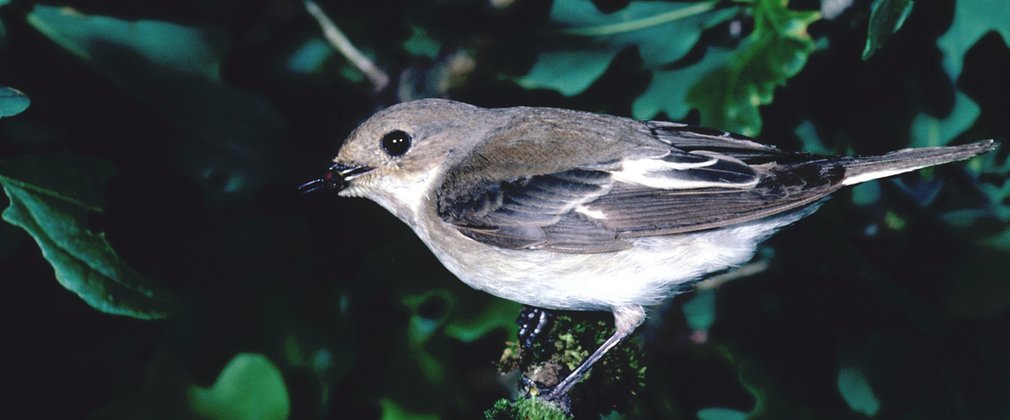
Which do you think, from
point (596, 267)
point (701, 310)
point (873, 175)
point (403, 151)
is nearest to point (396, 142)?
point (403, 151)

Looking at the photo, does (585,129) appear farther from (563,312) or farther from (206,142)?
(206,142)

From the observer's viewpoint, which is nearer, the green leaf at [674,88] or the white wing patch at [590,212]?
the white wing patch at [590,212]

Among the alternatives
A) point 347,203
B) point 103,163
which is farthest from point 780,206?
point 103,163

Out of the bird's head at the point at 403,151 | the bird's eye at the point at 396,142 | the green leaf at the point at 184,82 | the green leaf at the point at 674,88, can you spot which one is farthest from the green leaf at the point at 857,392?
the green leaf at the point at 184,82

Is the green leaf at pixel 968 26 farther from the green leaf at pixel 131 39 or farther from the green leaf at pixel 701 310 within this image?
the green leaf at pixel 131 39

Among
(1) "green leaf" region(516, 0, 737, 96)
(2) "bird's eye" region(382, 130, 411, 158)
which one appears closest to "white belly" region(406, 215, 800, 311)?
(2) "bird's eye" region(382, 130, 411, 158)

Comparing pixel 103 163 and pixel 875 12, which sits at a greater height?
pixel 875 12

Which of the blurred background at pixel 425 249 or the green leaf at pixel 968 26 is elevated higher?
the green leaf at pixel 968 26
